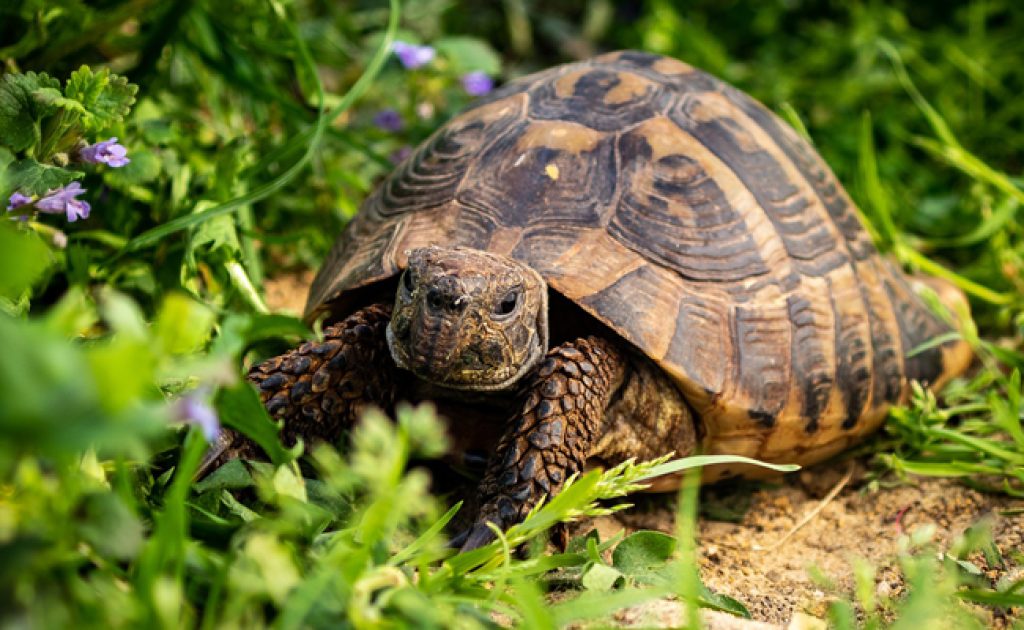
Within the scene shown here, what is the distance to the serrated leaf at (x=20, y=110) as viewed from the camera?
2.30 metres

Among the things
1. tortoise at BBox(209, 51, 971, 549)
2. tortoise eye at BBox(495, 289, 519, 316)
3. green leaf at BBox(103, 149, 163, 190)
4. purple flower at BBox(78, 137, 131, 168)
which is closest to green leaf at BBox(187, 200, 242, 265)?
green leaf at BBox(103, 149, 163, 190)

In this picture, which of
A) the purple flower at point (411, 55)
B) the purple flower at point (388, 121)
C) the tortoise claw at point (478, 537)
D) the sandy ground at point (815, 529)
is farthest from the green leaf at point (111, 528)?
the purple flower at point (388, 121)

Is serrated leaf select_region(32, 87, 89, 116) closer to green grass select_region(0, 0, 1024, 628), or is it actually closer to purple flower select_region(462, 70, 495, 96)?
green grass select_region(0, 0, 1024, 628)

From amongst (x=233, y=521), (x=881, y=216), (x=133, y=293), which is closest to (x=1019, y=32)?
(x=881, y=216)

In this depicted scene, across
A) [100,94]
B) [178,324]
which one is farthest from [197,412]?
[100,94]

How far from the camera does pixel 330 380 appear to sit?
105 inches

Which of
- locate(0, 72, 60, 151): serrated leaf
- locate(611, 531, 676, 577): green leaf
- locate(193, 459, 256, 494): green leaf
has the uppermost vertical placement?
locate(0, 72, 60, 151): serrated leaf

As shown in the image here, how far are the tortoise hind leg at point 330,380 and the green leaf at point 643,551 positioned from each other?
808mm

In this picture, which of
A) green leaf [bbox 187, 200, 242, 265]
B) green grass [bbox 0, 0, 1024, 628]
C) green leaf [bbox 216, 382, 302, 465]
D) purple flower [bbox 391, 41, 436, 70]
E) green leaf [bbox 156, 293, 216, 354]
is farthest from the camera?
purple flower [bbox 391, 41, 436, 70]

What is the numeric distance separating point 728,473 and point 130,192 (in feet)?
6.63

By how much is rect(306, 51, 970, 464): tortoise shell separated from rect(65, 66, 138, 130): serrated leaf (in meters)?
0.81

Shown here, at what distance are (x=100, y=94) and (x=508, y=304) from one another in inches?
41.7

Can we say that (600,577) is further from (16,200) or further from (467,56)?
(467,56)

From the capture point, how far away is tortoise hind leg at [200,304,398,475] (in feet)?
8.66
